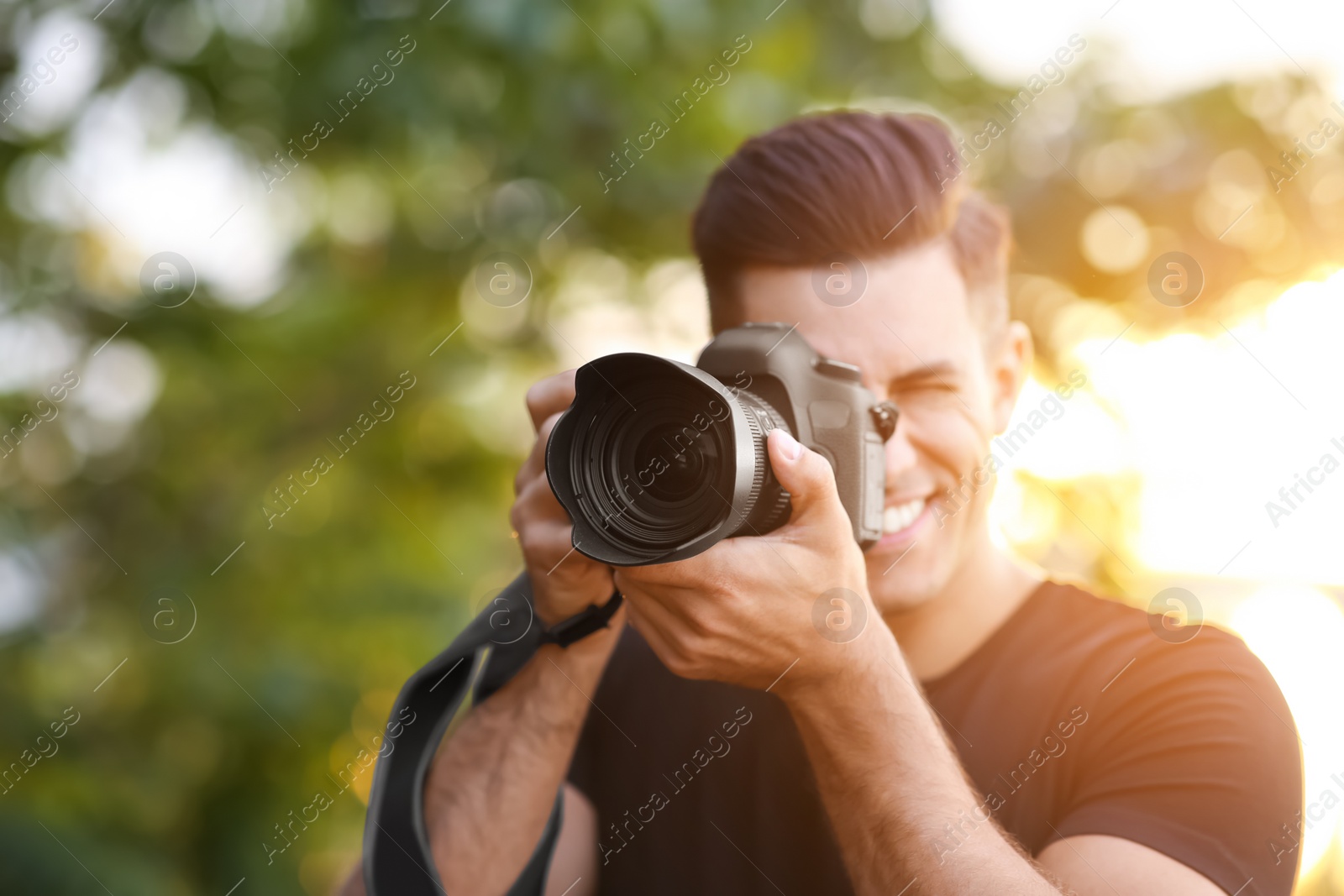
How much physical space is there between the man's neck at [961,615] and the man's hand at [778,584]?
362 millimetres

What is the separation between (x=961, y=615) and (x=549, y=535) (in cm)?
54

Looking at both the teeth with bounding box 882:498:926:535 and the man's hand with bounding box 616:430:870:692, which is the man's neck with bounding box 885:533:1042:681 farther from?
the man's hand with bounding box 616:430:870:692

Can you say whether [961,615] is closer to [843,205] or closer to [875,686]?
[875,686]

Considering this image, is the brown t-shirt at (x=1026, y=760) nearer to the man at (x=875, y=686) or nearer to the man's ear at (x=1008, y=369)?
the man at (x=875, y=686)

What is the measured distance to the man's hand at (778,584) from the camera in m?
0.91

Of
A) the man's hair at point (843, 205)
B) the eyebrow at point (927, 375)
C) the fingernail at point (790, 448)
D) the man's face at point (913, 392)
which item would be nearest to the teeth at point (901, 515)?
the man's face at point (913, 392)

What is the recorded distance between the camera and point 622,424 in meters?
0.99

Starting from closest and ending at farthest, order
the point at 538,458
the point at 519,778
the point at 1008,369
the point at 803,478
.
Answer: the point at 803,478, the point at 538,458, the point at 519,778, the point at 1008,369

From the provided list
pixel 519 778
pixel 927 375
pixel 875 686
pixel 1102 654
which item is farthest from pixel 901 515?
pixel 519 778

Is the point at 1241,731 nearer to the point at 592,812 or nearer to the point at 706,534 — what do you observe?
the point at 706,534

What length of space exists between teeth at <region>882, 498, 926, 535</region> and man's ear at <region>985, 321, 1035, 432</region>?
20 centimetres

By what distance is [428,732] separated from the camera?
1202 mm

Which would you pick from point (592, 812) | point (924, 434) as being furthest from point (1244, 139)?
point (592, 812)

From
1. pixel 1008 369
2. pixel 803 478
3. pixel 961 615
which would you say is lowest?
pixel 961 615
